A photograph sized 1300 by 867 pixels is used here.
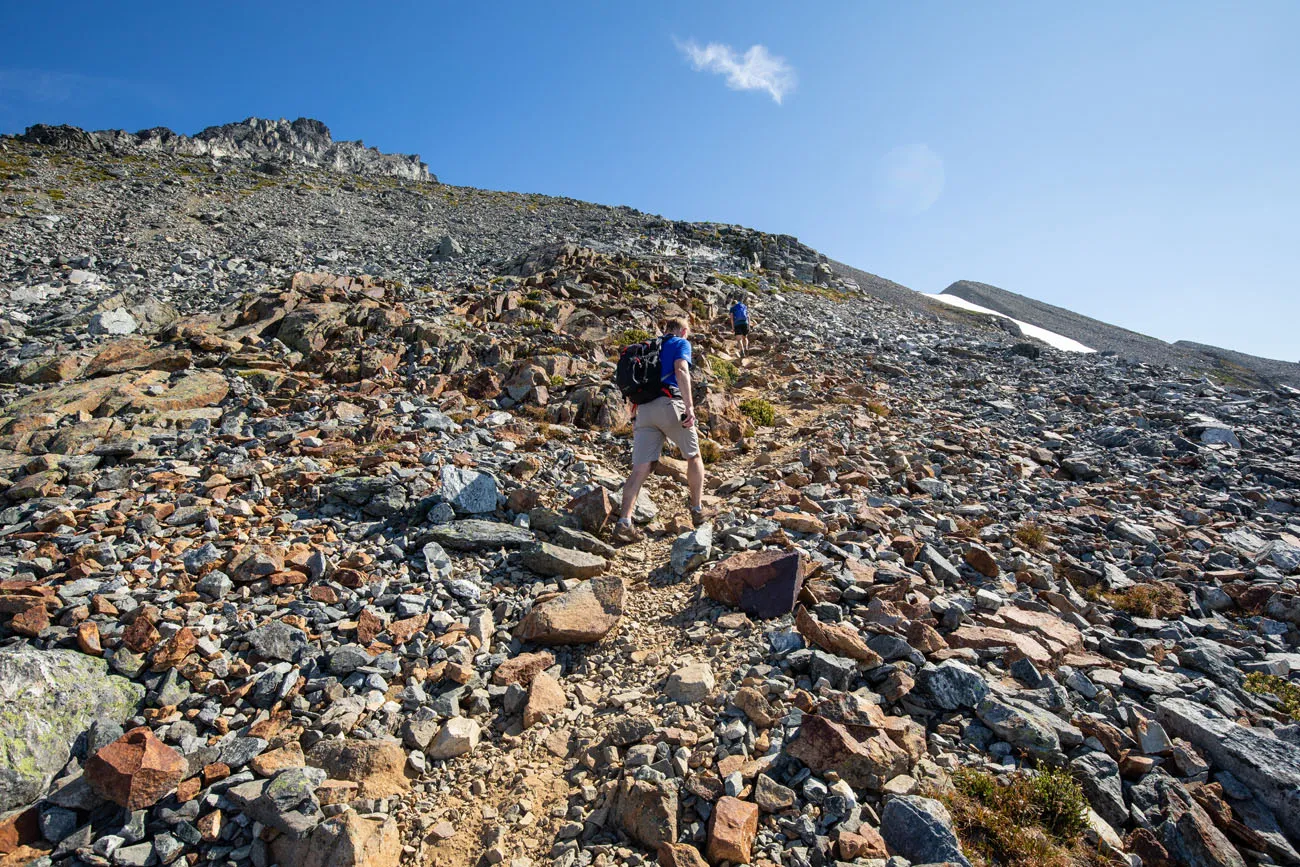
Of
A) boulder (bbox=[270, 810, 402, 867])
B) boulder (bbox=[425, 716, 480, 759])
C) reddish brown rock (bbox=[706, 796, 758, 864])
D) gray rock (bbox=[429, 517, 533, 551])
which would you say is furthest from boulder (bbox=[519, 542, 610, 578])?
reddish brown rock (bbox=[706, 796, 758, 864])

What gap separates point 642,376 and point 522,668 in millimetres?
4157

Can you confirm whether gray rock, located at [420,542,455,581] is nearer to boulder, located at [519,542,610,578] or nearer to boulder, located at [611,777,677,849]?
boulder, located at [519,542,610,578]

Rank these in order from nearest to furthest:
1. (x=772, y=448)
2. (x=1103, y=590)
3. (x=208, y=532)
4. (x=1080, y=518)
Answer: (x=208, y=532) → (x=1103, y=590) → (x=1080, y=518) → (x=772, y=448)

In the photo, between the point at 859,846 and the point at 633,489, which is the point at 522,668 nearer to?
the point at 859,846

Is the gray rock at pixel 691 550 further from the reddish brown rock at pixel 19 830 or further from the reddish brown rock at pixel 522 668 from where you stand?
the reddish brown rock at pixel 19 830

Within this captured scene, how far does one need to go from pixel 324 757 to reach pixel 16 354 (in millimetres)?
16015

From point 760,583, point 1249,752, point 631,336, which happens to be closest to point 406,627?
point 760,583

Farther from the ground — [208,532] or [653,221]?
[653,221]

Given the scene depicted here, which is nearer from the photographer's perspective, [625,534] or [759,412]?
[625,534]

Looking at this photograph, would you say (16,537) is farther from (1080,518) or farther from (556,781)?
(1080,518)

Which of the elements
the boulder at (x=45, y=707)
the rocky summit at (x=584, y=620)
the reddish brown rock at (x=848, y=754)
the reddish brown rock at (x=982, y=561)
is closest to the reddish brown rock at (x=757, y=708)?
the rocky summit at (x=584, y=620)

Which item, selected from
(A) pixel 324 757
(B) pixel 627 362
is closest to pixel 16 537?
(A) pixel 324 757

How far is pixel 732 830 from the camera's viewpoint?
3.33 metres

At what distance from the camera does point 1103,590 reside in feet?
23.0
